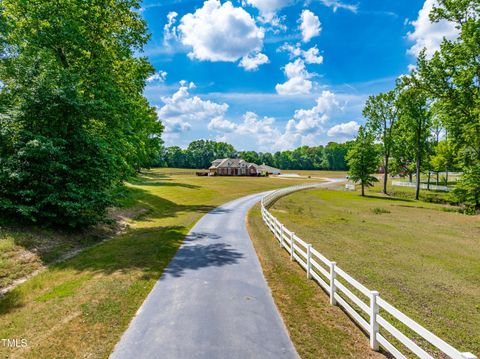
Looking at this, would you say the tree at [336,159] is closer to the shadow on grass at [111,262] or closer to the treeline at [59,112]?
the treeline at [59,112]

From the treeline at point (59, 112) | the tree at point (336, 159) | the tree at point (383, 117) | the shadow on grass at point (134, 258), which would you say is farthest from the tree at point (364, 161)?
the tree at point (336, 159)

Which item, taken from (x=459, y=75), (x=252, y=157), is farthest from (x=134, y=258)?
(x=252, y=157)

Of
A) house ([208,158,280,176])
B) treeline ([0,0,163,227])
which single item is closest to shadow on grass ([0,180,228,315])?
treeline ([0,0,163,227])

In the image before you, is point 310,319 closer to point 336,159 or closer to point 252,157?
point 252,157

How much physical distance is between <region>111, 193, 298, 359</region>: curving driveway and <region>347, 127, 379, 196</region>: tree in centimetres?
4701

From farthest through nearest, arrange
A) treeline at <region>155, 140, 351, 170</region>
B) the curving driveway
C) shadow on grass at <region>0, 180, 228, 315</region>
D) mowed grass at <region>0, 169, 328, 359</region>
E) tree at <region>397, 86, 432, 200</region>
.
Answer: treeline at <region>155, 140, 351, 170</region> → tree at <region>397, 86, 432, 200</region> → shadow on grass at <region>0, 180, 228, 315</region> → mowed grass at <region>0, 169, 328, 359</region> → the curving driveway

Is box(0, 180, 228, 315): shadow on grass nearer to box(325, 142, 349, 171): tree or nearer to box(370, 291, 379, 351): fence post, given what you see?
box(370, 291, 379, 351): fence post

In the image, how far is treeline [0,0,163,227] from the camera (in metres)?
14.2

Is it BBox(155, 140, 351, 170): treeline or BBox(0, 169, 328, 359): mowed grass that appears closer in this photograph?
BBox(0, 169, 328, 359): mowed grass

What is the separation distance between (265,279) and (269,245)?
5.47 m

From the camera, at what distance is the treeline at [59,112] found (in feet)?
46.5

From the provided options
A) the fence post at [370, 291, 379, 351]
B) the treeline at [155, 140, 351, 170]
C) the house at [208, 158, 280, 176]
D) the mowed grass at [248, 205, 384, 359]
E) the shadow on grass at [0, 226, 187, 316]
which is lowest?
the shadow on grass at [0, 226, 187, 316]

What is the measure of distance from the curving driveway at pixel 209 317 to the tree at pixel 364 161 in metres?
47.0

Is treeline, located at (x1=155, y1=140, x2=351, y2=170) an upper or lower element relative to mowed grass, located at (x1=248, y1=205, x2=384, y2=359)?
upper
